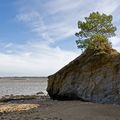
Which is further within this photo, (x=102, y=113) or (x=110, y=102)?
(x=110, y=102)

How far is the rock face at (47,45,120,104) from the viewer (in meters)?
40.6

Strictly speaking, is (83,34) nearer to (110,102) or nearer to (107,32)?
(107,32)

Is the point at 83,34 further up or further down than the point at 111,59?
further up

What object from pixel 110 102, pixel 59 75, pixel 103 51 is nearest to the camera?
pixel 110 102

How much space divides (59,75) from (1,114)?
17519 mm

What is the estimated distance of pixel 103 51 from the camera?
155 ft

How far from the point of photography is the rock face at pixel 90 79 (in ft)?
Answer: 133

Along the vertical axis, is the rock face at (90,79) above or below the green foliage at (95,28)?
below

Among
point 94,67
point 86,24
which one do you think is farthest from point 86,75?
point 86,24

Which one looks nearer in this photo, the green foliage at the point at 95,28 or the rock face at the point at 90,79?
the rock face at the point at 90,79

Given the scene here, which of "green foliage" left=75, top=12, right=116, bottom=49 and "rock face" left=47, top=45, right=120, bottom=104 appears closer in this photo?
"rock face" left=47, top=45, right=120, bottom=104

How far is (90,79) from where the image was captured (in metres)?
44.7

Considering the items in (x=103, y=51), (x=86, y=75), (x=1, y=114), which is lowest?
(x=1, y=114)

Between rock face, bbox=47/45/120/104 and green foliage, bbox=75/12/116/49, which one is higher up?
green foliage, bbox=75/12/116/49
